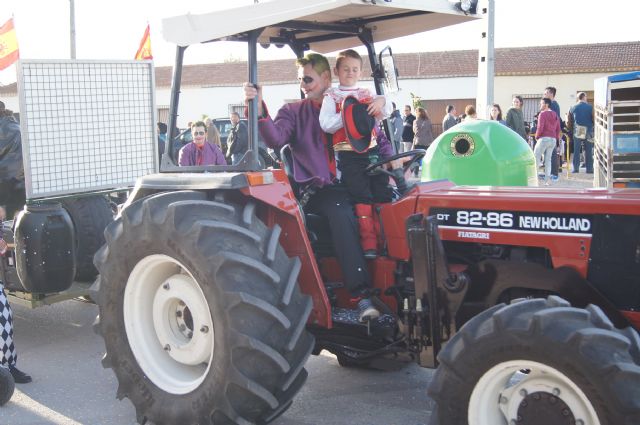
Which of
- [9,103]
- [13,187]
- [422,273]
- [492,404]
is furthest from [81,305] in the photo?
[9,103]

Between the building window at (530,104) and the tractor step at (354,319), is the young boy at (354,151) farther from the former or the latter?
the building window at (530,104)

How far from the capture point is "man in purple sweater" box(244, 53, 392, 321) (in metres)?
4.10

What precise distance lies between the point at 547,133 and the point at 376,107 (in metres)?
12.0

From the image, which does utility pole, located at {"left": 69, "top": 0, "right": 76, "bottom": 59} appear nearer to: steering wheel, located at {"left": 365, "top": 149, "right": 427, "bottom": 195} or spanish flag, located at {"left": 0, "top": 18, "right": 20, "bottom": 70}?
spanish flag, located at {"left": 0, "top": 18, "right": 20, "bottom": 70}

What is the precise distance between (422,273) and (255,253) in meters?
0.87

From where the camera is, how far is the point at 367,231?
4180 millimetres

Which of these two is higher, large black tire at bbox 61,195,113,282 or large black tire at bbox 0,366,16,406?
large black tire at bbox 61,195,113,282

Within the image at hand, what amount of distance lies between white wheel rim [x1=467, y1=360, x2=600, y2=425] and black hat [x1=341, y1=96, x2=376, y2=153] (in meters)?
1.61

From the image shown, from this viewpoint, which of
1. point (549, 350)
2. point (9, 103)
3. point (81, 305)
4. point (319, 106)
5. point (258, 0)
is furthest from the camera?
point (9, 103)

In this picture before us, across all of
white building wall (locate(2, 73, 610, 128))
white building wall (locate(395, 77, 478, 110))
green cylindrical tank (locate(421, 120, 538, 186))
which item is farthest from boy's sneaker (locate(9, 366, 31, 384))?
white building wall (locate(395, 77, 478, 110))

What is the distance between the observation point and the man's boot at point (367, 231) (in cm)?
416

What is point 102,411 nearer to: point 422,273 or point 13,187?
point 422,273

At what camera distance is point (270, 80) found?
36.9 meters

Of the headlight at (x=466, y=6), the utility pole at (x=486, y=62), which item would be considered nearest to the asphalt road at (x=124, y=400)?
the headlight at (x=466, y=6)
